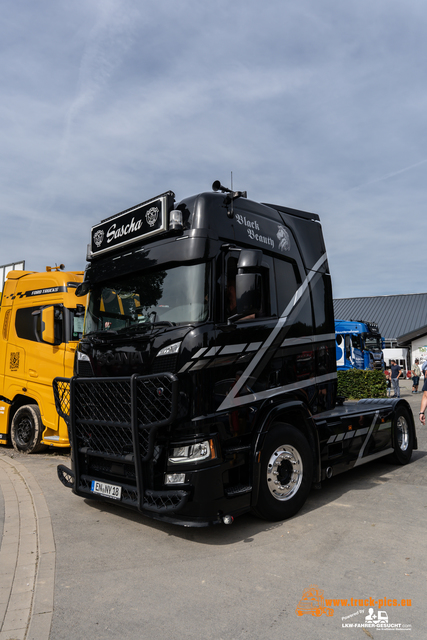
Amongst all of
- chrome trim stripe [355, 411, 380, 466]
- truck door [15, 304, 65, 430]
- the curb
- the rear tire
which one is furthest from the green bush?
the curb

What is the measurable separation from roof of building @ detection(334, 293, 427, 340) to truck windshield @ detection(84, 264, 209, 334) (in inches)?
1645

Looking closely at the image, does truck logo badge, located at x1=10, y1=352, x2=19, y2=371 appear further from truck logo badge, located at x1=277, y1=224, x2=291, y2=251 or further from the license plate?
truck logo badge, located at x1=277, y1=224, x2=291, y2=251

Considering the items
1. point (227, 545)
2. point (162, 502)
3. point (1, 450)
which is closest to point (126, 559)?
point (162, 502)

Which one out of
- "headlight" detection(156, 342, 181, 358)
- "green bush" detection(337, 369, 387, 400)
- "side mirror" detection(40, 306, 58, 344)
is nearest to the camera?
"headlight" detection(156, 342, 181, 358)

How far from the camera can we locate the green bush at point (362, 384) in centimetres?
1631

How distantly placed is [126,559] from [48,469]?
13.2ft

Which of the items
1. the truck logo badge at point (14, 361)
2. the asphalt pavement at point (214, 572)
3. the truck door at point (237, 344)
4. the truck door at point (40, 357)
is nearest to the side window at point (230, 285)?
the truck door at point (237, 344)

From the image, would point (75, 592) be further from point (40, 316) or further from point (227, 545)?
point (40, 316)

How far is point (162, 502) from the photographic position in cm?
420

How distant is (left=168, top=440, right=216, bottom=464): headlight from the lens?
13.6 ft

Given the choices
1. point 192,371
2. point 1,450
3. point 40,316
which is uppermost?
point 40,316

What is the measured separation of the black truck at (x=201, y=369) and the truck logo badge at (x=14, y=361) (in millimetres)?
3965

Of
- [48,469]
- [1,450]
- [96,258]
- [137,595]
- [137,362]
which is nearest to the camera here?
[137,595]

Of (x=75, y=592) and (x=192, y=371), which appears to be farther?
(x=192, y=371)
